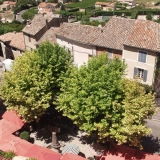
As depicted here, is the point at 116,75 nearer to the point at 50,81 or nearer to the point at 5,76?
the point at 50,81

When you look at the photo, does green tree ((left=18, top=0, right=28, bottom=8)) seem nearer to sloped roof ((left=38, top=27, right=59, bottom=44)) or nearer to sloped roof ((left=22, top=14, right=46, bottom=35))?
sloped roof ((left=22, top=14, right=46, bottom=35))

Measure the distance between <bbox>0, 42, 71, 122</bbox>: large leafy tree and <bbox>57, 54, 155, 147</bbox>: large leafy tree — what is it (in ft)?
10.3

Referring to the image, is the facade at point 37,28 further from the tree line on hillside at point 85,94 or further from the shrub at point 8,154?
the shrub at point 8,154

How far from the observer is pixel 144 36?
1345 inches

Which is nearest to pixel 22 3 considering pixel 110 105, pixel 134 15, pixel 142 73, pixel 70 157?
pixel 134 15

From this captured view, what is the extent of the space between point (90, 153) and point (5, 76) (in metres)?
13.1

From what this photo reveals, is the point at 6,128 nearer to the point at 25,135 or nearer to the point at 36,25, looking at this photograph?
the point at 25,135

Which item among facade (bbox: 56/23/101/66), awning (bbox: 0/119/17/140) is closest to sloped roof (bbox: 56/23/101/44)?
facade (bbox: 56/23/101/66)

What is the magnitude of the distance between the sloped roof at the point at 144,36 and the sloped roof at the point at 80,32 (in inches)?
257

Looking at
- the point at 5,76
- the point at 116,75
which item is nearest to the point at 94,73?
the point at 116,75

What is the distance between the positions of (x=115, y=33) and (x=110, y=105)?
17499 mm

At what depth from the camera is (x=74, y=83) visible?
1006 inches

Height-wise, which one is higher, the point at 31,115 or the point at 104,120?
the point at 104,120

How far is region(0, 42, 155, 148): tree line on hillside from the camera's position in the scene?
916 inches
